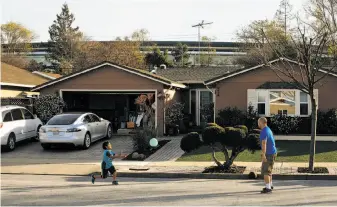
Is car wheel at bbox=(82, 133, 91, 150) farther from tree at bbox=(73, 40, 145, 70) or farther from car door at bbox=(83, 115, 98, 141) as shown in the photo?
tree at bbox=(73, 40, 145, 70)

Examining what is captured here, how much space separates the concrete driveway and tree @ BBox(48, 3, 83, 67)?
40.9 meters

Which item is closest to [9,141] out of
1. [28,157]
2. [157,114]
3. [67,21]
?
[28,157]

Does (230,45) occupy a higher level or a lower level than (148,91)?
higher

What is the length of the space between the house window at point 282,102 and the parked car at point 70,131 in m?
8.17

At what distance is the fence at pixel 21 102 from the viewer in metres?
20.8

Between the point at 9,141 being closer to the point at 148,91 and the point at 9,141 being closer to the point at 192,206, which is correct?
the point at 148,91

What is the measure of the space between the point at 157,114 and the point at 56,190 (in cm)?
1105

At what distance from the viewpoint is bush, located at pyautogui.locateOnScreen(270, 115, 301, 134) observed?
19.2 meters

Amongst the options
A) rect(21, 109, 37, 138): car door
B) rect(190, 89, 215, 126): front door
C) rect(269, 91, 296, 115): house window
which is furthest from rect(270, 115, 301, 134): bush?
rect(21, 109, 37, 138): car door

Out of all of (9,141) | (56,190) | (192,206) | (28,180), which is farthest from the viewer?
(9,141)

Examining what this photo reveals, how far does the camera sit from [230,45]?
69312 millimetres

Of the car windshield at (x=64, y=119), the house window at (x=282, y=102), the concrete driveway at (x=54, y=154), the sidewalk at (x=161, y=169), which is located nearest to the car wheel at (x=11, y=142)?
the concrete driveway at (x=54, y=154)

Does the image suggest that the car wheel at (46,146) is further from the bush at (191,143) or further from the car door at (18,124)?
the bush at (191,143)

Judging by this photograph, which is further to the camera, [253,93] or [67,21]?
[67,21]
